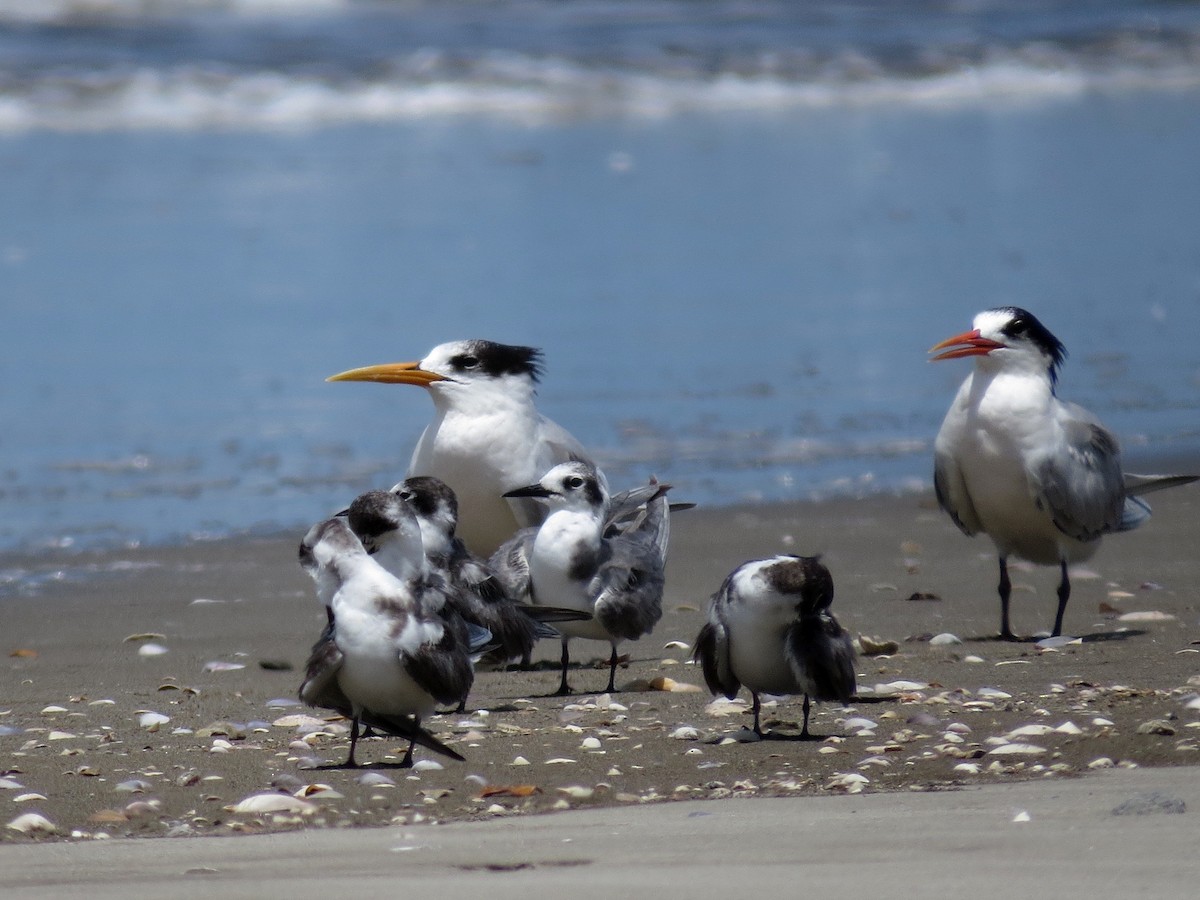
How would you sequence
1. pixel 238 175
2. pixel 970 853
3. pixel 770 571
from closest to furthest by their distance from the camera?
pixel 970 853 < pixel 770 571 < pixel 238 175

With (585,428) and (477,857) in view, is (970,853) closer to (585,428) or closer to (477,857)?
(477,857)

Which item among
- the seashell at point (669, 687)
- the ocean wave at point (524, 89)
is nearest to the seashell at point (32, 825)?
the seashell at point (669, 687)

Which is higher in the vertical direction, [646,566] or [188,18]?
[188,18]

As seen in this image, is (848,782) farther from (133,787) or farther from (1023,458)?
(1023,458)

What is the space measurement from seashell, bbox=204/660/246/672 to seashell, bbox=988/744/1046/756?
264 centimetres

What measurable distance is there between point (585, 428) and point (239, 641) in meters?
3.96

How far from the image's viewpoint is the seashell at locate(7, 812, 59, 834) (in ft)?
13.3

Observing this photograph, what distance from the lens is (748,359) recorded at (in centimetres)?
1216

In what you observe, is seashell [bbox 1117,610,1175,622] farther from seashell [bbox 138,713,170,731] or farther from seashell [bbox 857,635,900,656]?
seashell [bbox 138,713,170,731]

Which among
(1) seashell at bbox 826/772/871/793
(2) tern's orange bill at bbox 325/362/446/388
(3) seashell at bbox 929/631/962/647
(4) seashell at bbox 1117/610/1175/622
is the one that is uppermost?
(2) tern's orange bill at bbox 325/362/446/388

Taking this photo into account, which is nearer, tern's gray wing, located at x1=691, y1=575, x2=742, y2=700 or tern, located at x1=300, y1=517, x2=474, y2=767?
tern, located at x1=300, y1=517, x2=474, y2=767

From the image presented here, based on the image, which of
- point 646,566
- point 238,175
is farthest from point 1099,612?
point 238,175

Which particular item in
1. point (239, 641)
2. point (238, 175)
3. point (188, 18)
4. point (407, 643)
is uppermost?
point (188, 18)

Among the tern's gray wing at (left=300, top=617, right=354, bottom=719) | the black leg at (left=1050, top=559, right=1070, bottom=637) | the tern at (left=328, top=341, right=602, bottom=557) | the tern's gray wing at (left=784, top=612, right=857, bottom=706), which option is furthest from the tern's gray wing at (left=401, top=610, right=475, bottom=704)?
the black leg at (left=1050, top=559, right=1070, bottom=637)
